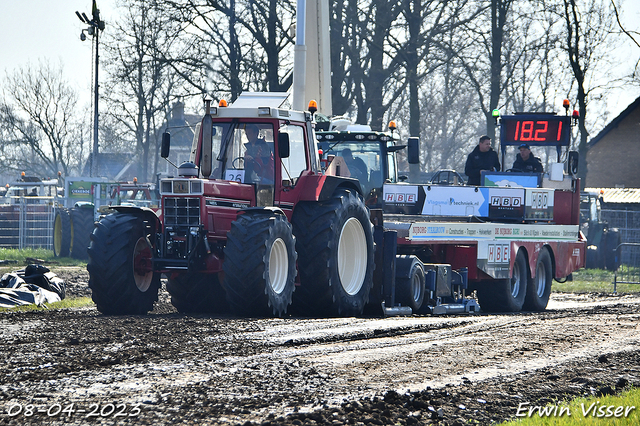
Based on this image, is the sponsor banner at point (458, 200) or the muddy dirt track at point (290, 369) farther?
the sponsor banner at point (458, 200)

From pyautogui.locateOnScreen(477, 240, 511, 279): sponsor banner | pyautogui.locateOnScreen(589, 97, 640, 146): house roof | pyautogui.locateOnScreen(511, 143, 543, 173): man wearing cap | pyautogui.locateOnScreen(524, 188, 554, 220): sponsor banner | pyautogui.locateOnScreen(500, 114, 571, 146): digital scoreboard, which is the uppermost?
pyautogui.locateOnScreen(589, 97, 640, 146): house roof

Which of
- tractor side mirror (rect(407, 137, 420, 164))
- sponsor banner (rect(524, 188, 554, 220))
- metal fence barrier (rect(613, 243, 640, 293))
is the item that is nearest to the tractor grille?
tractor side mirror (rect(407, 137, 420, 164))

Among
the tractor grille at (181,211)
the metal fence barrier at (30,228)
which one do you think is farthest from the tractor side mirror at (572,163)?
the metal fence barrier at (30,228)

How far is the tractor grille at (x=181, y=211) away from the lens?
955 centimetres

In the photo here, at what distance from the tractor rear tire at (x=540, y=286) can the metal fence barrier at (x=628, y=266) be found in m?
4.42

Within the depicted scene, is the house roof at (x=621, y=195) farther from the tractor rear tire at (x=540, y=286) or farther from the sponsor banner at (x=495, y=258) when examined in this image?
the sponsor banner at (x=495, y=258)

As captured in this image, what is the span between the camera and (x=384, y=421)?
4734 mm

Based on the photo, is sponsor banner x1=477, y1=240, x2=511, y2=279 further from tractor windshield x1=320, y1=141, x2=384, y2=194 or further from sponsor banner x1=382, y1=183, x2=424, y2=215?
tractor windshield x1=320, y1=141, x2=384, y2=194

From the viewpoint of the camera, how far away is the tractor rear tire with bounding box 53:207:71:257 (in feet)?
83.0

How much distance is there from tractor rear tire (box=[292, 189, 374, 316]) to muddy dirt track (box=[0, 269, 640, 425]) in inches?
32.8

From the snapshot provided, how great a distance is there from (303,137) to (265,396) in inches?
Result: 235

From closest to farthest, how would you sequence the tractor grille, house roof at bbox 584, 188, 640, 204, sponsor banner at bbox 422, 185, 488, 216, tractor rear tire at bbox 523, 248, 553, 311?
the tractor grille
sponsor banner at bbox 422, 185, 488, 216
tractor rear tire at bbox 523, 248, 553, 311
house roof at bbox 584, 188, 640, 204

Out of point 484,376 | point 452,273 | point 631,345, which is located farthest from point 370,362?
point 452,273

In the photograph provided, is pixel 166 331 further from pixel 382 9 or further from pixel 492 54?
pixel 492 54
